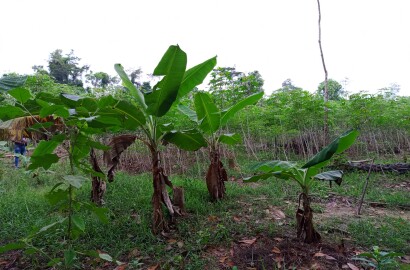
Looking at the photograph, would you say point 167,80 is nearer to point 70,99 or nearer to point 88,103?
point 88,103

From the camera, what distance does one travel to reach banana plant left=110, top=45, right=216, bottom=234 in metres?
2.52

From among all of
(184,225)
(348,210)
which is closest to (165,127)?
(184,225)

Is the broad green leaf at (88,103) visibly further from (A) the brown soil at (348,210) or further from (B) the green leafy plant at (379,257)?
(A) the brown soil at (348,210)

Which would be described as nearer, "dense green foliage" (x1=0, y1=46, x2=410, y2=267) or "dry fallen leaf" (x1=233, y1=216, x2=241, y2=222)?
"dense green foliage" (x1=0, y1=46, x2=410, y2=267)

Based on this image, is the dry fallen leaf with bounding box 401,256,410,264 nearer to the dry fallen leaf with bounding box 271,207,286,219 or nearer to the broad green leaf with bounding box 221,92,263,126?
the dry fallen leaf with bounding box 271,207,286,219

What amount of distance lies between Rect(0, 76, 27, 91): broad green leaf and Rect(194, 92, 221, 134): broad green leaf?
219cm

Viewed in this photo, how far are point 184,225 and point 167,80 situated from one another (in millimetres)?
1810

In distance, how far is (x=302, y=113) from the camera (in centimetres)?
766

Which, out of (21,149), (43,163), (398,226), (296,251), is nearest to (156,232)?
(296,251)

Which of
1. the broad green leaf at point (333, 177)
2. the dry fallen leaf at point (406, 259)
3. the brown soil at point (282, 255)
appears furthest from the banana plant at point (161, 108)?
the dry fallen leaf at point (406, 259)

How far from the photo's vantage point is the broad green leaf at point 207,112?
357cm

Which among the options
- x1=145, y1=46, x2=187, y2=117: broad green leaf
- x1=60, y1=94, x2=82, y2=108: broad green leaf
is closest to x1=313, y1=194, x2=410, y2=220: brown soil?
x1=145, y1=46, x2=187, y2=117: broad green leaf

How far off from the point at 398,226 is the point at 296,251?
5.96 feet

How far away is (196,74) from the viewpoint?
9.95ft
